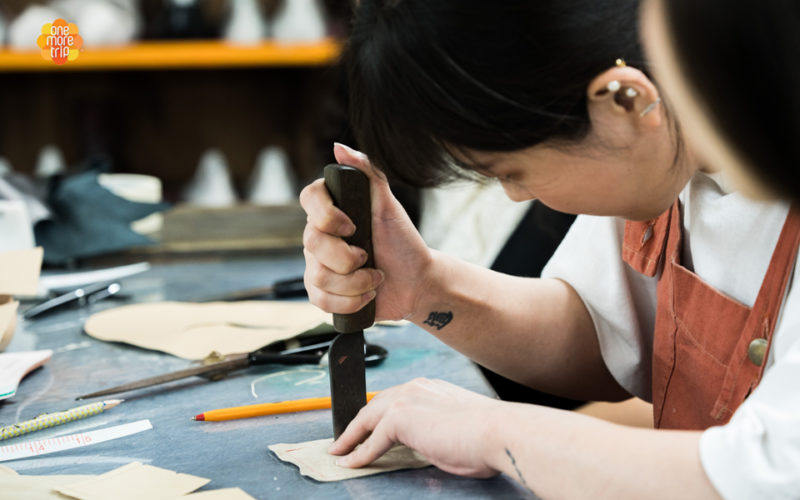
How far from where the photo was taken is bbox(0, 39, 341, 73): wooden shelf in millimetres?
1966

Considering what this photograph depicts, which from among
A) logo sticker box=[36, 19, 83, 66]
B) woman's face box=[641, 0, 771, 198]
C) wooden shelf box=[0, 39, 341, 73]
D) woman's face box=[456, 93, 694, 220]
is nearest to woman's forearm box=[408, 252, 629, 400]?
woman's face box=[456, 93, 694, 220]

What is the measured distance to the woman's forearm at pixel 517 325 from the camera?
3.20ft

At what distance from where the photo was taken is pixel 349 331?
31.5 inches

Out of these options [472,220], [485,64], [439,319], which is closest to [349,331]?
[439,319]

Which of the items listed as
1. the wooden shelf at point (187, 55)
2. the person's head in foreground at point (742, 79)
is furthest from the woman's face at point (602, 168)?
the wooden shelf at point (187, 55)

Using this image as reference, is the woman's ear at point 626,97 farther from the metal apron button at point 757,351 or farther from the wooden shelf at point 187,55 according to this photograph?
Result: the wooden shelf at point 187,55

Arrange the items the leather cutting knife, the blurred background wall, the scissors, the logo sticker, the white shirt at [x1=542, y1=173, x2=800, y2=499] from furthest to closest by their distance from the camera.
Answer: the blurred background wall
the logo sticker
the scissors
the leather cutting knife
the white shirt at [x1=542, y1=173, x2=800, y2=499]

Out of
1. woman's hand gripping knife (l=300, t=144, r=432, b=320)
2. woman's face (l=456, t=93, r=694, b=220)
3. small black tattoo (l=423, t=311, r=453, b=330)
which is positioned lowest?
small black tattoo (l=423, t=311, r=453, b=330)

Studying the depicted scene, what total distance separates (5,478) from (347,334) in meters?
0.32

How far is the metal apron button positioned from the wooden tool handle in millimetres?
361

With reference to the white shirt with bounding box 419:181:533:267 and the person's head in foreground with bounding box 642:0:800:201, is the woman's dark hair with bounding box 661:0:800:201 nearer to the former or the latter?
the person's head in foreground with bounding box 642:0:800:201

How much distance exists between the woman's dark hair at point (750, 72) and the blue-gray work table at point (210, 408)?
34 cm

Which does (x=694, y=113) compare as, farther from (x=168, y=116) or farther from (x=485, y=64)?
(x=168, y=116)

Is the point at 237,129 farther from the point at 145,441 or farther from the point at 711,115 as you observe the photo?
the point at 711,115
